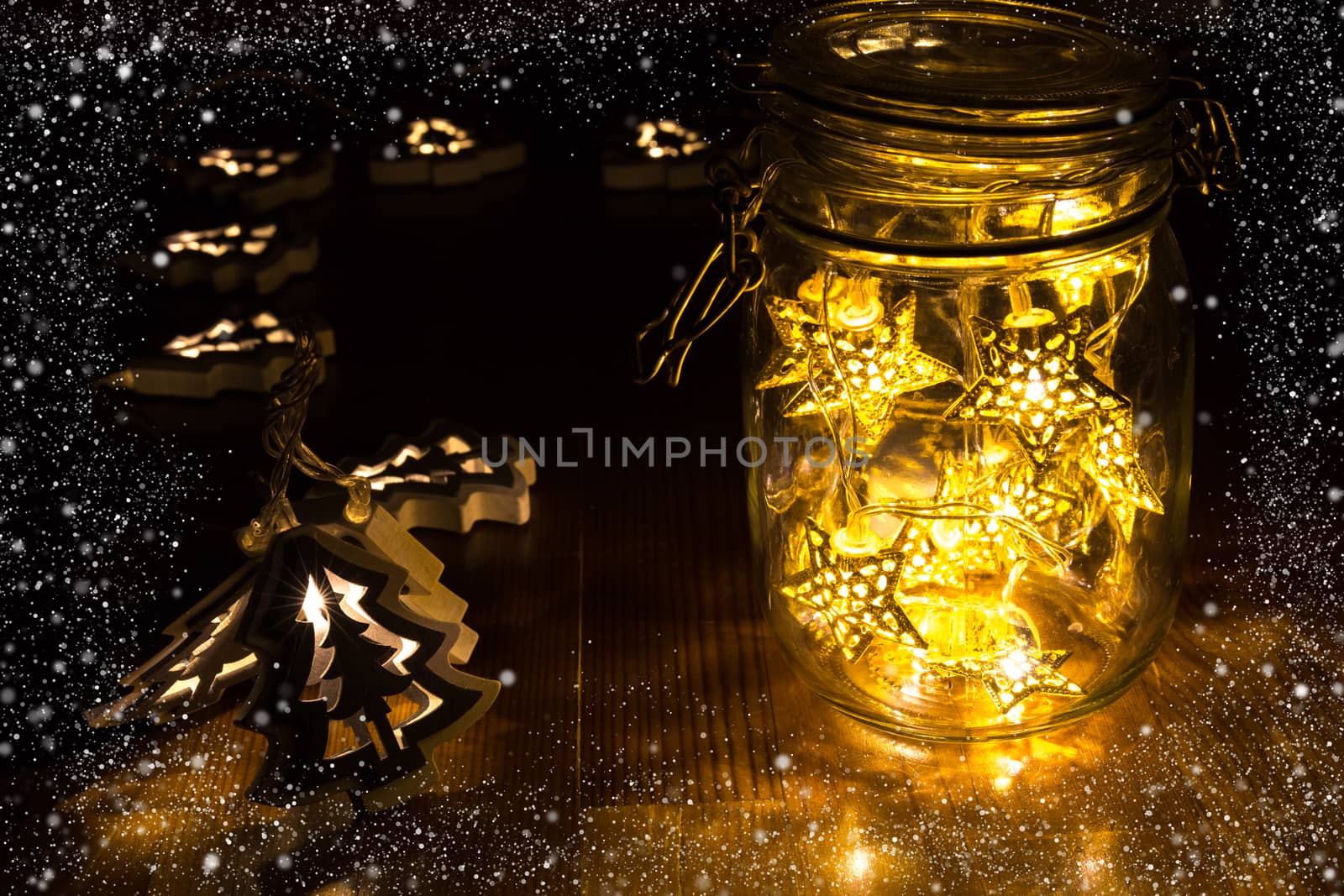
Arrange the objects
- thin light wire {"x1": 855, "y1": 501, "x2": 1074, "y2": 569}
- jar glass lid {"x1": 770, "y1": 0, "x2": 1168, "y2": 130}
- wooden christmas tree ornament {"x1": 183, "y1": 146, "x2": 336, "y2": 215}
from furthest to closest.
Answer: wooden christmas tree ornament {"x1": 183, "y1": 146, "x2": 336, "y2": 215}, thin light wire {"x1": 855, "y1": 501, "x2": 1074, "y2": 569}, jar glass lid {"x1": 770, "y1": 0, "x2": 1168, "y2": 130}

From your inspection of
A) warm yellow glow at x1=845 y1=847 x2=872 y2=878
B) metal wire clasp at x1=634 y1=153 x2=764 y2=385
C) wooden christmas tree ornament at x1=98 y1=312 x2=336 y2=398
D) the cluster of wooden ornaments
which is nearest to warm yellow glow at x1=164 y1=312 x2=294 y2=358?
wooden christmas tree ornament at x1=98 y1=312 x2=336 y2=398

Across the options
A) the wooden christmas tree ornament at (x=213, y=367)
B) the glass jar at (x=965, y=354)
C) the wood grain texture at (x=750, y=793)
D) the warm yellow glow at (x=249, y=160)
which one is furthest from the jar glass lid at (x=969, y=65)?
the warm yellow glow at (x=249, y=160)

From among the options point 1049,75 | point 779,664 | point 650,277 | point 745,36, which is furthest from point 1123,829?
point 745,36

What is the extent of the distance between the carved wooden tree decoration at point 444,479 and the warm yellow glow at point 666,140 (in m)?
0.41

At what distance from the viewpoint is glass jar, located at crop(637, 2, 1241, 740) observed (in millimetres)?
428

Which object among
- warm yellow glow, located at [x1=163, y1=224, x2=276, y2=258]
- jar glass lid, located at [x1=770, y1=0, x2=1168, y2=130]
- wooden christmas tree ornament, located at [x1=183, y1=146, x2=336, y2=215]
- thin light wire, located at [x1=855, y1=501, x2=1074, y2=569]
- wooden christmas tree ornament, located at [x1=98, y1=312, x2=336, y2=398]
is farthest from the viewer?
wooden christmas tree ornament, located at [x1=183, y1=146, x2=336, y2=215]

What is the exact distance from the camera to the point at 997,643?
1.74ft

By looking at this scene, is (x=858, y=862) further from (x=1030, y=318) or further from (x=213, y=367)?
(x=213, y=367)

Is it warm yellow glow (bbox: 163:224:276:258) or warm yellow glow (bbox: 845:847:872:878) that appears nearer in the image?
warm yellow glow (bbox: 845:847:872:878)

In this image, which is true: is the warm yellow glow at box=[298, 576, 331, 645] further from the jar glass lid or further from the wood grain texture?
the jar glass lid

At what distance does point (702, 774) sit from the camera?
0.48m

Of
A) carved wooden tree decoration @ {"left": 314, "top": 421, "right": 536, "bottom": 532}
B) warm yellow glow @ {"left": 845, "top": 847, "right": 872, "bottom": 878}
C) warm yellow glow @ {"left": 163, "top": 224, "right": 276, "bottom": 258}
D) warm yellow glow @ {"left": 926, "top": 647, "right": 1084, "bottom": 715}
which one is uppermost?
warm yellow glow @ {"left": 163, "top": 224, "right": 276, "bottom": 258}

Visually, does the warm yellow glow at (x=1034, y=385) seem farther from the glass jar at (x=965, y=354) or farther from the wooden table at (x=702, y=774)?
the wooden table at (x=702, y=774)

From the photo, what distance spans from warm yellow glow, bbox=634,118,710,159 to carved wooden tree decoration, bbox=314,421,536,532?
0.41 metres
